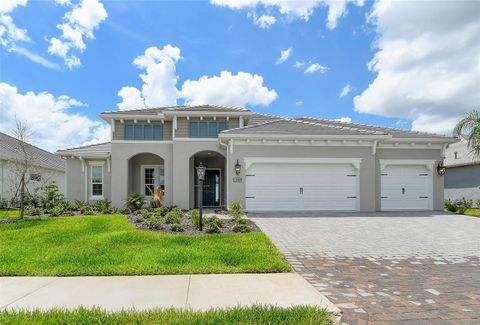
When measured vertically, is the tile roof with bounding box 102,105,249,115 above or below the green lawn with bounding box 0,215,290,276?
above

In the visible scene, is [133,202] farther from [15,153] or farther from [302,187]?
[15,153]

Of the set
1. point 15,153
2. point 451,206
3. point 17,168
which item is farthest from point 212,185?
point 15,153

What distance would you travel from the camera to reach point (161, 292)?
4.24 metres

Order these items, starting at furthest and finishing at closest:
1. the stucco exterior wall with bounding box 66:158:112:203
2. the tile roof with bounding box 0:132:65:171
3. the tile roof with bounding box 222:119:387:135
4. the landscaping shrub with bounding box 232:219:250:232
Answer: the tile roof with bounding box 0:132:65:171 < the stucco exterior wall with bounding box 66:158:112:203 < the tile roof with bounding box 222:119:387:135 < the landscaping shrub with bounding box 232:219:250:232

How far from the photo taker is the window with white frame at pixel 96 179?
16.6 metres

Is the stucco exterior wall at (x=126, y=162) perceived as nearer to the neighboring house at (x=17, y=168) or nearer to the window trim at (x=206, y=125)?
the window trim at (x=206, y=125)

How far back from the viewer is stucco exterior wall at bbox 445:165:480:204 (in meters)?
18.5

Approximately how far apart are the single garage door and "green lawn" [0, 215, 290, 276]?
5115mm

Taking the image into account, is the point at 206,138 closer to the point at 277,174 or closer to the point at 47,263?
the point at 277,174

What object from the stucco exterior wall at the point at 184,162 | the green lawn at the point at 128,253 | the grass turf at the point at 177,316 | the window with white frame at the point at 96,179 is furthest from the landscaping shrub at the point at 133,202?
the grass turf at the point at 177,316

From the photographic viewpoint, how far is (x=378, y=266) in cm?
570

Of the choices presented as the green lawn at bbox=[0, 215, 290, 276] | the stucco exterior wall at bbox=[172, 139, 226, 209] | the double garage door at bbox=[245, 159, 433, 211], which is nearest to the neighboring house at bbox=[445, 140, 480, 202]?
→ the double garage door at bbox=[245, 159, 433, 211]

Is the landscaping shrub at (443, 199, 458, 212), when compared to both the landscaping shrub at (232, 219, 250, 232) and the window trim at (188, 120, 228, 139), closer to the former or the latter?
the landscaping shrub at (232, 219, 250, 232)

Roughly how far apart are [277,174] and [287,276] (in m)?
8.22
